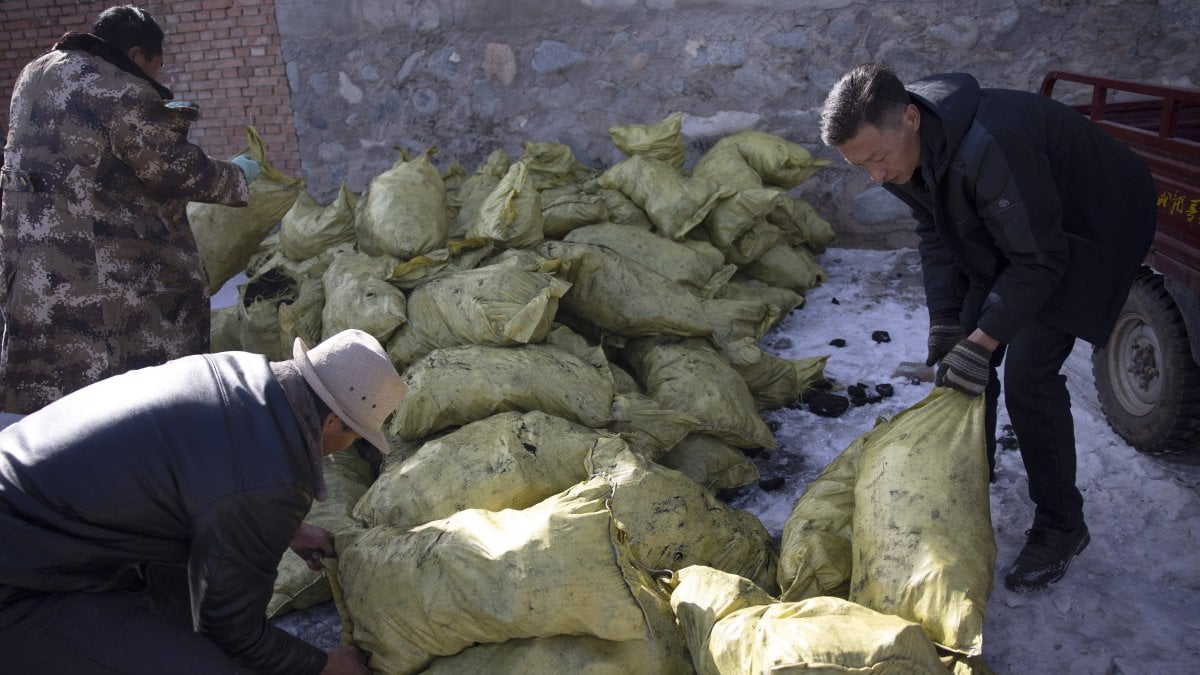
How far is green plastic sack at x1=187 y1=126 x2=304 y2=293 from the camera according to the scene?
3.76 m

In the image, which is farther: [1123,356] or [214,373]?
[1123,356]

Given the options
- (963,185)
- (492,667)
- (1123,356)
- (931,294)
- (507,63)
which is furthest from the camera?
(507,63)

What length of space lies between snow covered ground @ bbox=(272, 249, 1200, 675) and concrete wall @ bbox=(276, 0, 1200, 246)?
5.66 feet

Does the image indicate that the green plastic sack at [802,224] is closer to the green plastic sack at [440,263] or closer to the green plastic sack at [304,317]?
the green plastic sack at [440,263]

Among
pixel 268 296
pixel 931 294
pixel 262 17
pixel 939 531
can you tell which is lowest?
pixel 268 296

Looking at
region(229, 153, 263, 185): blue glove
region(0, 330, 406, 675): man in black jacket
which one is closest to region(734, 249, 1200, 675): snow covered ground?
region(0, 330, 406, 675): man in black jacket

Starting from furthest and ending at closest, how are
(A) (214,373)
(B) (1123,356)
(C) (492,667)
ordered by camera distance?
(B) (1123,356)
(C) (492,667)
(A) (214,373)

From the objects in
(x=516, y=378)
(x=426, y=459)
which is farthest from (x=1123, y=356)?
(x=426, y=459)

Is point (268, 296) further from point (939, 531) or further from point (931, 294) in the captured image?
point (939, 531)

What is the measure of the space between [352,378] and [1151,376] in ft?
9.08

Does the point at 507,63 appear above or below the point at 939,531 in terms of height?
above

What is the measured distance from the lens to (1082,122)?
233 cm

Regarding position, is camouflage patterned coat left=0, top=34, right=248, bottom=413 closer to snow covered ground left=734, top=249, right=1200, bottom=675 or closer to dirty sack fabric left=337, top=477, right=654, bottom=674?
dirty sack fabric left=337, top=477, right=654, bottom=674

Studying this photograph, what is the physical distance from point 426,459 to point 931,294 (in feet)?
5.33
